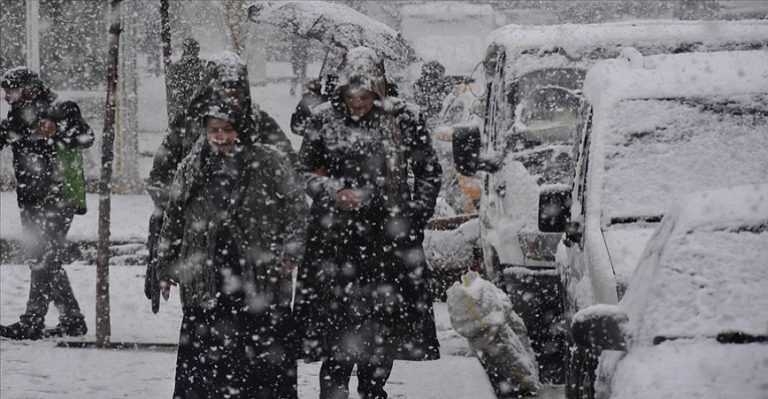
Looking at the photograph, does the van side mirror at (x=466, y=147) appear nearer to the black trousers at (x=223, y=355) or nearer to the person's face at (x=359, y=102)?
the person's face at (x=359, y=102)

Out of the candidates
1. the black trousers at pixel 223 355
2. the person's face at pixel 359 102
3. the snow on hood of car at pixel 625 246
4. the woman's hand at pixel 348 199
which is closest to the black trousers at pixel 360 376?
the black trousers at pixel 223 355

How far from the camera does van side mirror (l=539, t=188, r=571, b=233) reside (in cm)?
580

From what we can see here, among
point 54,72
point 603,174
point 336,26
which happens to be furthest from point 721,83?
point 54,72

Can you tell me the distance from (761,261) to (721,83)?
2.15m

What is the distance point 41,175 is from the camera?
8.14 m

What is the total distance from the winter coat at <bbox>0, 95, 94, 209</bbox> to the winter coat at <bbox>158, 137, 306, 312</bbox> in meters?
2.69

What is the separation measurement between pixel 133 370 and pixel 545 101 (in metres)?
3.35

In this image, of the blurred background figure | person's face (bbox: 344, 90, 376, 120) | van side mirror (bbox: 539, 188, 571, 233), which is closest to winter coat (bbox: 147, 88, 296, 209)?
person's face (bbox: 344, 90, 376, 120)

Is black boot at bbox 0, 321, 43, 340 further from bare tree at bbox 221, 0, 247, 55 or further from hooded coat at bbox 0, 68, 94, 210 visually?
bare tree at bbox 221, 0, 247, 55

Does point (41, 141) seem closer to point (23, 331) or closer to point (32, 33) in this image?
point (23, 331)

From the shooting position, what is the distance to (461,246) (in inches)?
392

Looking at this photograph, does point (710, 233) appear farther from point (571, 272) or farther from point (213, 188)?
point (213, 188)

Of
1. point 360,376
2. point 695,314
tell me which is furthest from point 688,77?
point 695,314

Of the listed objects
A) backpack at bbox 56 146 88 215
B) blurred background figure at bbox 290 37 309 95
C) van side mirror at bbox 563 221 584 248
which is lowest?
blurred background figure at bbox 290 37 309 95
